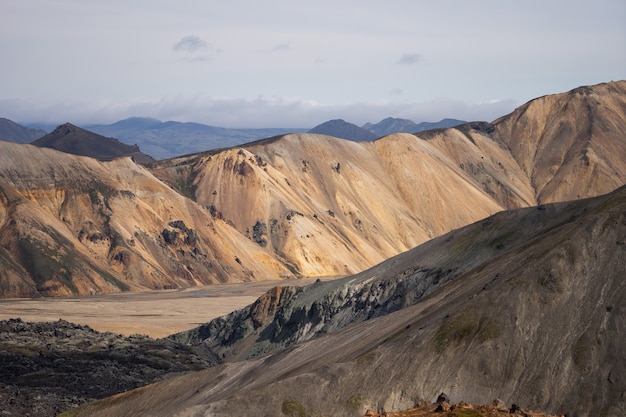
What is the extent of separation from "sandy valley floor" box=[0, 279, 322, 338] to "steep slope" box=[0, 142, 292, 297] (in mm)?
7127

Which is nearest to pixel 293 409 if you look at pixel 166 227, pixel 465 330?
pixel 465 330

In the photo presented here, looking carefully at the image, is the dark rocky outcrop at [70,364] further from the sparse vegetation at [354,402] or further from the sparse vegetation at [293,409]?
the sparse vegetation at [354,402]

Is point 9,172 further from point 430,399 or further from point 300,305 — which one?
point 430,399

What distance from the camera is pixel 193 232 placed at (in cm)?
16625

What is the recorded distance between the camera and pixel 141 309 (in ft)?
419

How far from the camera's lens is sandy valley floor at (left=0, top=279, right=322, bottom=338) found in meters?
116

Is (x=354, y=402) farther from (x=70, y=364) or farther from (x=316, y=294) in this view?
(x=316, y=294)

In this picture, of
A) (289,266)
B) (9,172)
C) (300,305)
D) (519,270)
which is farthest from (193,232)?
(519,270)

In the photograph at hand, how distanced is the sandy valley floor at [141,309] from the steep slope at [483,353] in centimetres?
5040

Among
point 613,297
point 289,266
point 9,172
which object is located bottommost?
point 289,266

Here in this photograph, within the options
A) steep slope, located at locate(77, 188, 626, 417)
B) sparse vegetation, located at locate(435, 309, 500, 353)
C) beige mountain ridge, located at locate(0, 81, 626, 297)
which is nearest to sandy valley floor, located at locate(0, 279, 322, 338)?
beige mountain ridge, located at locate(0, 81, 626, 297)

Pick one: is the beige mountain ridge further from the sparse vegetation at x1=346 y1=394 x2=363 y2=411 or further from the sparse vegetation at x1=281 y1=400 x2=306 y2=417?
Answer: the sparse vegetation at x1=346 y1=394 x2=363 y2=411

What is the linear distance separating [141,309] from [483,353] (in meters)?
83.7

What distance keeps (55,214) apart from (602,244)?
116 m
